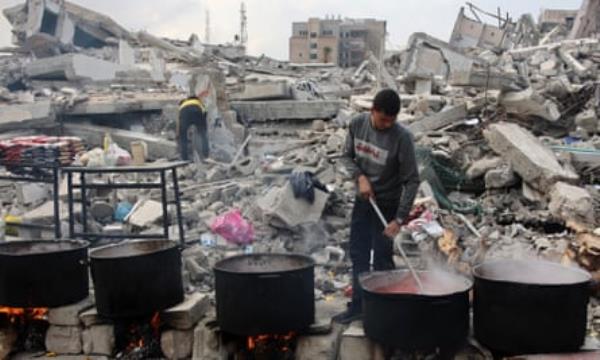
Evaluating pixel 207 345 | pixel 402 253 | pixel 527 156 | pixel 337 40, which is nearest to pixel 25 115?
pixel 207 345

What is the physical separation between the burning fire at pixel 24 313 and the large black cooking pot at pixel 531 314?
4.02 m

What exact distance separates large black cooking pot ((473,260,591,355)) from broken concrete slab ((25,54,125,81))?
1807cm

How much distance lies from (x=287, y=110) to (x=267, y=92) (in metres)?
1.02

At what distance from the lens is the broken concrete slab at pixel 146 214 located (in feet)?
28.8

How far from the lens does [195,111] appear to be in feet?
43.3

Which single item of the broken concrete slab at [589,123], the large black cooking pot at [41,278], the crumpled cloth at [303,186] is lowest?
the large black cooking pot at [41,278]

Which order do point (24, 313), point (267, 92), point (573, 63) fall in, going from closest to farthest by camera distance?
point (24, 313), point (267, 92), point (573, 63)

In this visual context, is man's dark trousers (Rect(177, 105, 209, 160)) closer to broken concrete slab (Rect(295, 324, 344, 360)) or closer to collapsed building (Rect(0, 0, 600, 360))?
collapsed building (Rect(0, 0, 600, 360))

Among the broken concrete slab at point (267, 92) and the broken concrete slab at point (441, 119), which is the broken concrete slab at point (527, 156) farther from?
the broken concrete slab at point (267, 92)

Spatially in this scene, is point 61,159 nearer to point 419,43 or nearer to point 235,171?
point 235,171

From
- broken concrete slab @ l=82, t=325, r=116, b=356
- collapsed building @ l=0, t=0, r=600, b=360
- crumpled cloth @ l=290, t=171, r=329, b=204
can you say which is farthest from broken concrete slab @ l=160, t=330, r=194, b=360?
crumpled cloth @ l=290, t=171, r=329, b=204

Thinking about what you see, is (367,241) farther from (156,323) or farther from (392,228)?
(156,323)

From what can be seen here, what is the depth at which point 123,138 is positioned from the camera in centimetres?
1462

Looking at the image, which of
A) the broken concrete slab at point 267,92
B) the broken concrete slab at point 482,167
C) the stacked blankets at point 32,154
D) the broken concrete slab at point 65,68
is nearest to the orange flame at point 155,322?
the stacked blankets at point 32,154
